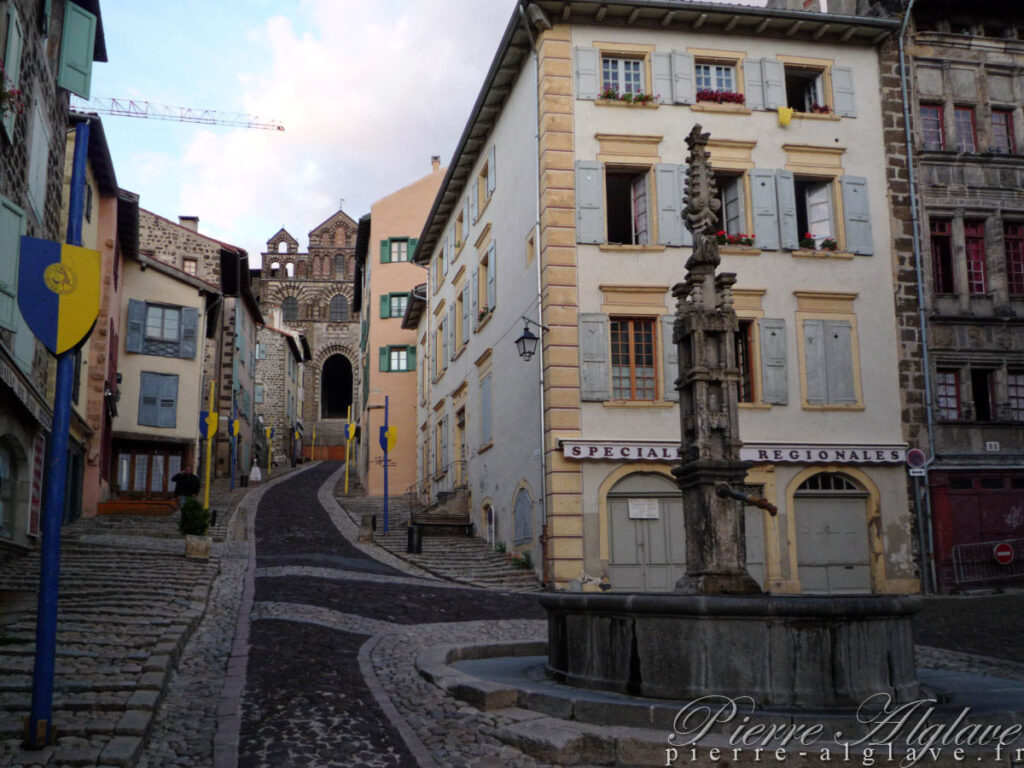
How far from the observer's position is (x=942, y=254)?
2144 cm

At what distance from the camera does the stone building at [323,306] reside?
81.4 m

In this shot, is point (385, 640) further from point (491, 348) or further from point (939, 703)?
point (491, 348)

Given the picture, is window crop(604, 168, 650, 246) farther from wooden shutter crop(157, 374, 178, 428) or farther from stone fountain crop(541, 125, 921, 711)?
wooden shutter crop(157, 374, 178, 428)

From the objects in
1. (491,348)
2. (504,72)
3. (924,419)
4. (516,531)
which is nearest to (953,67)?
(924,419)

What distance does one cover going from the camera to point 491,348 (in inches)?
940

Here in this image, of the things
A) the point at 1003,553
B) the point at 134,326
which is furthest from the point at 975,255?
the point at 134,326

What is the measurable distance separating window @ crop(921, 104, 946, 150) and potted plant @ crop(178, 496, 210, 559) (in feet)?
54.2

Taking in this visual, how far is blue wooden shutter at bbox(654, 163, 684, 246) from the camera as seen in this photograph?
19750mm

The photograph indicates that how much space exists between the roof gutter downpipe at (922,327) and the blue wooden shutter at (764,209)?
10.2 ft

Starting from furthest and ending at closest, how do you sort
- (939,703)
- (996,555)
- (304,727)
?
(996,555) → (939,703) → (304,727)

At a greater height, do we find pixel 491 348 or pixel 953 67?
pixel 953 67

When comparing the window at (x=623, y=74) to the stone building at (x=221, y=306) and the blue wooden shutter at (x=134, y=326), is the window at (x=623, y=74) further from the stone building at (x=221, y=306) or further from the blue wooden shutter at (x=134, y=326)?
the stone building at (x=221, y=306)

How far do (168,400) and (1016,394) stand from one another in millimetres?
24428

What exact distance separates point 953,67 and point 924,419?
783 cm
